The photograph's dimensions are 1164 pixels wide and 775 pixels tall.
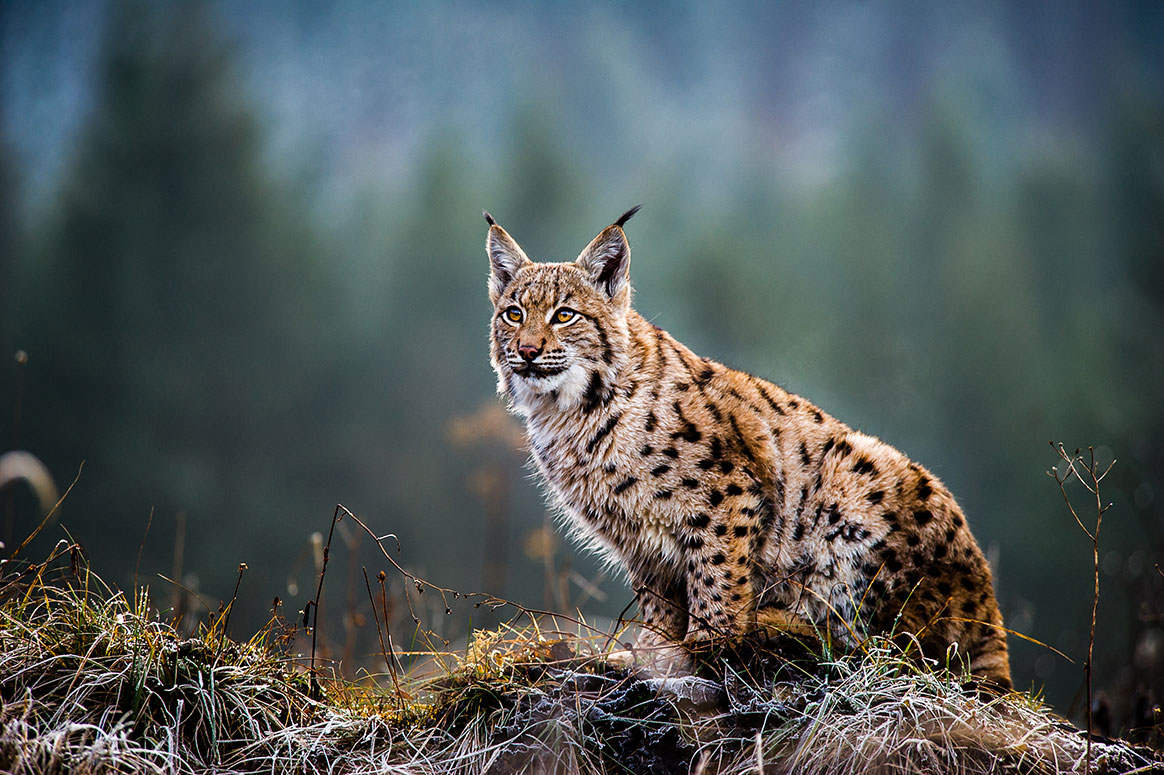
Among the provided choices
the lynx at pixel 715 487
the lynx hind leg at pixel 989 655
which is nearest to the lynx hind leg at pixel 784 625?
the lynx at pixel 715 487

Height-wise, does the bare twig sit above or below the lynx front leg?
above

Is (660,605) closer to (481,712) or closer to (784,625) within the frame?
(784,625)

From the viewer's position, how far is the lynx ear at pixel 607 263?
17.7 feet

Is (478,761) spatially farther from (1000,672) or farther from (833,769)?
(1000,672)

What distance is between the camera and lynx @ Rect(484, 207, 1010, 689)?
15.2ft

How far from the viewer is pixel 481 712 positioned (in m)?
3.75

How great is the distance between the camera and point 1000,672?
180 inches

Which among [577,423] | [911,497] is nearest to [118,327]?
[577,423]

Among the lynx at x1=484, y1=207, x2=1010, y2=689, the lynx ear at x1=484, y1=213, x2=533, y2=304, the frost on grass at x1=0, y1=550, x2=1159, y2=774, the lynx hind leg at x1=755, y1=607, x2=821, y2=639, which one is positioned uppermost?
the lynx ear at x1=484, y1=213, x2=533, y2=304

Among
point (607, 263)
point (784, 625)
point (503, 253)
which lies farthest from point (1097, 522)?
point (503, 253)

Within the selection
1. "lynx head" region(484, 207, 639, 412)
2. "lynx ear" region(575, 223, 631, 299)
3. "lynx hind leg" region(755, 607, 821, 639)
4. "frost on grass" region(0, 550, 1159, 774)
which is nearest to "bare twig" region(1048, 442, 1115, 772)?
"frost on grass" region(0, 550, 1159, 774)

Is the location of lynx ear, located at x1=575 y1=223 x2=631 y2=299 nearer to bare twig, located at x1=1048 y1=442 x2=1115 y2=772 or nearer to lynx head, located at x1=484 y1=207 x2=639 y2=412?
lynx head, located at x1=484 y1=207 x2=639 y2=412

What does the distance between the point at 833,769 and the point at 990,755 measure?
0.67 meters

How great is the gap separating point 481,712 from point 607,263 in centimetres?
Result: 287
